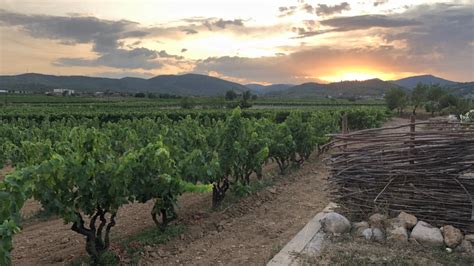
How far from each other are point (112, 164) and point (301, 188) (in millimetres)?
5769

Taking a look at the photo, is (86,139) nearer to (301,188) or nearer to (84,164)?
(84,164)

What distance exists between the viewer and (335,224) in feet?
18.9

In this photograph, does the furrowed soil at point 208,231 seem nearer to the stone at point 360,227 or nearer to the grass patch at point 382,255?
the grass patch at point 382,255

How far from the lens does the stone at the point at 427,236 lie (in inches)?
209

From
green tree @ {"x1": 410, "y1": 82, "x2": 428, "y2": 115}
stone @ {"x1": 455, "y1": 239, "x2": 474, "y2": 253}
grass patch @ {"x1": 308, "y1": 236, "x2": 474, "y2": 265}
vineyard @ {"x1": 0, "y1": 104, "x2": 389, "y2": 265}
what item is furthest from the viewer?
green tree @ {"x1": 410, "y1": 82, "x2": 428, "y2": 115}

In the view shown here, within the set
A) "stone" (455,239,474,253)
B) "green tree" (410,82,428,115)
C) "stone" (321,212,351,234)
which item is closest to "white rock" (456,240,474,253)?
"stone" (455,239,474,253)

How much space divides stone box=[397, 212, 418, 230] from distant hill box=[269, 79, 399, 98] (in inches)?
4744

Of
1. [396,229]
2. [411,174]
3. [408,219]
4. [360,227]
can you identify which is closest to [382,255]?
[396,229]

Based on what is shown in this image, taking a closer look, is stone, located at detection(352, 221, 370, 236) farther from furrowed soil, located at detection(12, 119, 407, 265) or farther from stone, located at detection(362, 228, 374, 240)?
furrowed soil, located at detection(12, 119, 407, 265)

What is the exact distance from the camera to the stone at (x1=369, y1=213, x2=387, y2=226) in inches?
224

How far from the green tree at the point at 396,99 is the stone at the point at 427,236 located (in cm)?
4690

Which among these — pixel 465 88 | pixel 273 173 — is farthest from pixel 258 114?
pixel 465 88

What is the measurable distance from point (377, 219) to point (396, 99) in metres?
47.0

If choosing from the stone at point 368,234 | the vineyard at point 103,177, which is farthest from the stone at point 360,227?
the vineyard at point 103,177
